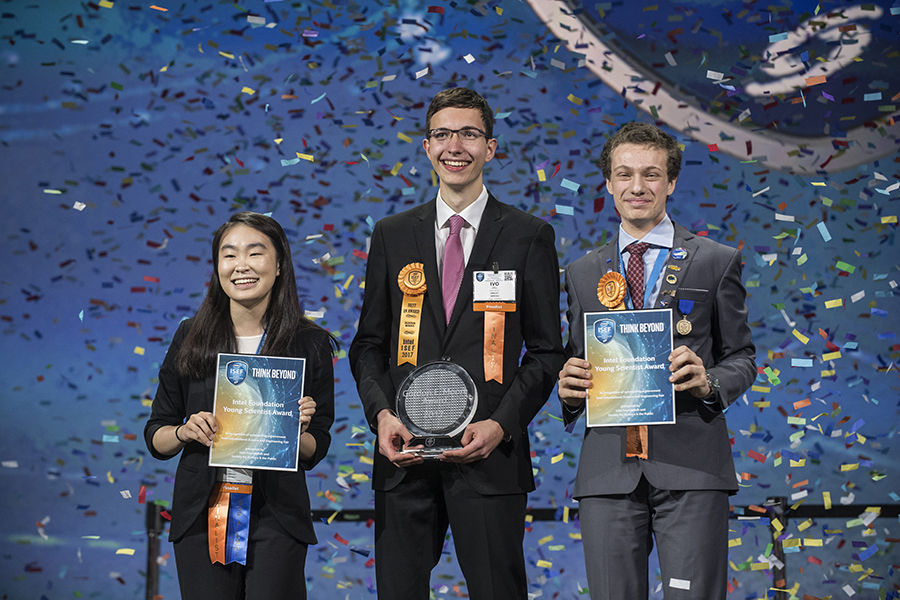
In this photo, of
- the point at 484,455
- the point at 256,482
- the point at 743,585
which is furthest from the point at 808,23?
the point at 256,482

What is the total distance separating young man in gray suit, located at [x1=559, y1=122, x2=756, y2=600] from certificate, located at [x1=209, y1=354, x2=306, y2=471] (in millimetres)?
779

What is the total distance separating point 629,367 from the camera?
7.18 ft

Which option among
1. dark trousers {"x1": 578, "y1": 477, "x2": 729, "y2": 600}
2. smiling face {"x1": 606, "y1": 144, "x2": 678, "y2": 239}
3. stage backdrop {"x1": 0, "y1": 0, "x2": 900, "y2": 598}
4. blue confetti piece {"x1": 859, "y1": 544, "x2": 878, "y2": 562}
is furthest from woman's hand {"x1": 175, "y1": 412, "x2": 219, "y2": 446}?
blue confetti piece {"x1": 859, "y1": 544, "x2": 878, "y2": 562}

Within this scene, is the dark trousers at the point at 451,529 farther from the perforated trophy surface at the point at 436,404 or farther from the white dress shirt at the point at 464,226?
the white dress shirt at the point at 464,226

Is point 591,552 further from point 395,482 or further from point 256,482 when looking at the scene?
point 256,482

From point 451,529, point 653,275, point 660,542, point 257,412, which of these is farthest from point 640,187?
point 257,412

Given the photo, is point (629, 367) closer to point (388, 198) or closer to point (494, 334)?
point (494, 334)

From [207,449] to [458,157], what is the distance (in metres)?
1.15

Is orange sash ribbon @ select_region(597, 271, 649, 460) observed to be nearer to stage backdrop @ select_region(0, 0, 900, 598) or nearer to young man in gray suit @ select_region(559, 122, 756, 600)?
young man in gray suit @ select_region(559, 122, 756, 600)

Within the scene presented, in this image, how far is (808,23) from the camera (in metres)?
4.32

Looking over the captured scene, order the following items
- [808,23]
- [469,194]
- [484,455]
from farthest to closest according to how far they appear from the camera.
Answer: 1. [808,23]
2. [469,194]
3. [484,455]

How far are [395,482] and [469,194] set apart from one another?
2.97ft

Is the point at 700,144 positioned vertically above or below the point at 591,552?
above

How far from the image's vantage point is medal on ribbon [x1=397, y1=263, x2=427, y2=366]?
235cm
